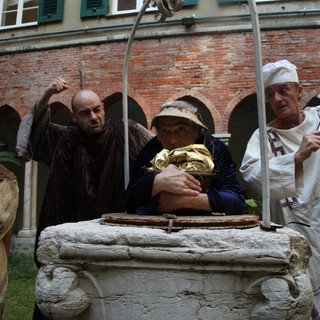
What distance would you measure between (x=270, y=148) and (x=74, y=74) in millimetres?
7948

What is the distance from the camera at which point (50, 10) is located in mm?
10312

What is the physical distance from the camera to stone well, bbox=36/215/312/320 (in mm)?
1689

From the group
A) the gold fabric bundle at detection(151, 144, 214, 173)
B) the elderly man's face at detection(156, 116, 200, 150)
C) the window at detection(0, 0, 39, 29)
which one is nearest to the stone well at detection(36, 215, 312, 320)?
the gold fabric bundle at detection(151, 144, 214, 173)

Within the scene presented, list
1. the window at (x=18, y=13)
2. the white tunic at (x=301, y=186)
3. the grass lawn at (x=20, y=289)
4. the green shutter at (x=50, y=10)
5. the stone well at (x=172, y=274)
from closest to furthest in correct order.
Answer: the stone well at (x=172, y=274), the white tunic at (x=301, y=186), the grass lawn at (x=20, y=289), the green shutter at (x=50, y=10), the window at (x=18, y=13)

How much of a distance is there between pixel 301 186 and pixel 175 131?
0.83m

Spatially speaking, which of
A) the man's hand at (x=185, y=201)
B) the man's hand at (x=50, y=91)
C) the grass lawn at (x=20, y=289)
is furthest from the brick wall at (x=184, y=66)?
the man's hand at (x=185, y=201)

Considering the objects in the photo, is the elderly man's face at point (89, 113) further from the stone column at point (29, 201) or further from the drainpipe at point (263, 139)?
the stone column at point (29, 201)

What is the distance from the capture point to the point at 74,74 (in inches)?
391

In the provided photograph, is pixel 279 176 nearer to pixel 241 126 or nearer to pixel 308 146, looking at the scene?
pixel 308 146

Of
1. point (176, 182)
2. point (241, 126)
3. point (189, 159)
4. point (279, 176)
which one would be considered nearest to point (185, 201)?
point (176, 182)

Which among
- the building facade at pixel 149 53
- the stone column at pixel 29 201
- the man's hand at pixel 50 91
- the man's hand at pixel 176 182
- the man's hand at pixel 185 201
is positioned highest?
the building facade at pixel 149 53

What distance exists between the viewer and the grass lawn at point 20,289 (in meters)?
5.74

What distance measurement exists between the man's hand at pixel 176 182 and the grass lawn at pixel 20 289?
4.28m

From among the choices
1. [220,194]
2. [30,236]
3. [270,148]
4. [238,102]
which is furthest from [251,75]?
[220,194]
